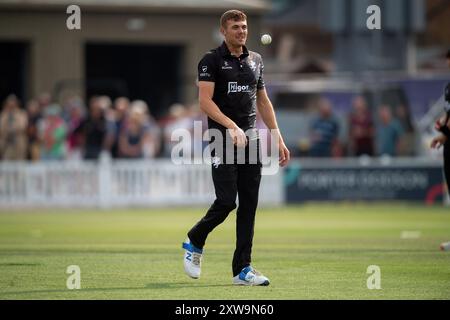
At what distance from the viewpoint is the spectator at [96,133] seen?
2741cm

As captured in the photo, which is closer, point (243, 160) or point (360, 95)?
point (243, 160)

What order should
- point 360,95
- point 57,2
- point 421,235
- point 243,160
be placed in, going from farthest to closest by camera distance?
1. point 57,2
2. point 360,95
3. point 421,235
4. point 243,160

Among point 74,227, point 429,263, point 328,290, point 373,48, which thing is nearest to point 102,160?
point 74,227

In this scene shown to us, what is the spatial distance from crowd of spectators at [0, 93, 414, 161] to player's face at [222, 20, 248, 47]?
15151 mm

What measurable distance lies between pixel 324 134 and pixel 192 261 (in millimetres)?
16597

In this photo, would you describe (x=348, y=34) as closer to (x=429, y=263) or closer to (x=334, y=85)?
(x=334, y=85)

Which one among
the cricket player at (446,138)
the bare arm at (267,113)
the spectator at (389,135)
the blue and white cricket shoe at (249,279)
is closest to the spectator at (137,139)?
the spectator at (389,135)

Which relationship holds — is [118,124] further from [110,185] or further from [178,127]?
[110,185]

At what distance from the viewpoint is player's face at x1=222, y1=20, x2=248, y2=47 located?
11.6m

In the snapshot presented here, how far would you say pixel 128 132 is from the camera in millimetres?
27578

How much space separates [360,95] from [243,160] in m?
17.9

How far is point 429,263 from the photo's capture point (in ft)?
44.7

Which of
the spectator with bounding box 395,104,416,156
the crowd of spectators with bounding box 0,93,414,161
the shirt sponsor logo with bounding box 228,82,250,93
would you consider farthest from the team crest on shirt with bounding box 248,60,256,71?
the spectator with bounding box 395,104,416,156
